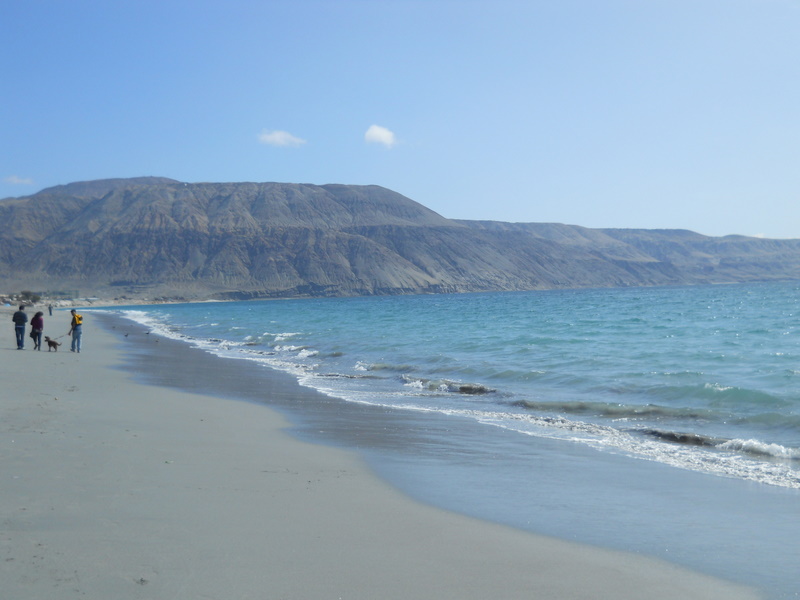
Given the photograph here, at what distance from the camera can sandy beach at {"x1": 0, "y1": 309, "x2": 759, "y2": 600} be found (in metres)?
4.19

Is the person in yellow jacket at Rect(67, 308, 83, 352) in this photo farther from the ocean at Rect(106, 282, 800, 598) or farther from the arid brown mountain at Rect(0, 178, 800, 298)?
the arid brown mountain at Rect(0, 178, 800, 298)

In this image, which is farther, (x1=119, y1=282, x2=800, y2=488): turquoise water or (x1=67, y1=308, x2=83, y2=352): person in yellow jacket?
(x1=67, y1=308, x2=83, y2=352): person in yellow jacket

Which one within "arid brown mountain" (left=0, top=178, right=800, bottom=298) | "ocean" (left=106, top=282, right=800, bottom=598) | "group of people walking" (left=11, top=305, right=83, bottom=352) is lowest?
"ocean" (left=106, top=282, right=800, bottom=598)

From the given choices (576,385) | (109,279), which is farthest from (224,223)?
(576,385)

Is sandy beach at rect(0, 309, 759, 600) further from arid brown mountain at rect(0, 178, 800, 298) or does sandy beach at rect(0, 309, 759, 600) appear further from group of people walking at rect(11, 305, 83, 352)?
arid brown mountain at rect(0, 178, 800, 298)

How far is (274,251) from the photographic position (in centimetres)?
15100

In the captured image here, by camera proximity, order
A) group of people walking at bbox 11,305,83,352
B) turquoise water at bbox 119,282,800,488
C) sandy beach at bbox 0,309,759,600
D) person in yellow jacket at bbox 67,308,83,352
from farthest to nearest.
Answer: person in yellow jacket at bbox 67,308,83,352
group of people walking at bbox 11,305,83,352
turquoise water at bbox 119,282,800,488
sandy beach at bbox 0,309,759,600

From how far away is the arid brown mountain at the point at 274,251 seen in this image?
142750mm

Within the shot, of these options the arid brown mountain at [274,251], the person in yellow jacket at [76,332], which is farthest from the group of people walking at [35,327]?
the arid brown mountain at [274,251]

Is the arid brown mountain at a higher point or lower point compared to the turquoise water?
higher

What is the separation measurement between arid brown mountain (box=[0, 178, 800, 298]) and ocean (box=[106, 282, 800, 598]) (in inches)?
4660

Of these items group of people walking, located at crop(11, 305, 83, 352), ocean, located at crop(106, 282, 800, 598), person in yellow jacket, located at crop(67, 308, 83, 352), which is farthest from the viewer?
person in yellow jacket, located at crop(67, 308, 83, 352)

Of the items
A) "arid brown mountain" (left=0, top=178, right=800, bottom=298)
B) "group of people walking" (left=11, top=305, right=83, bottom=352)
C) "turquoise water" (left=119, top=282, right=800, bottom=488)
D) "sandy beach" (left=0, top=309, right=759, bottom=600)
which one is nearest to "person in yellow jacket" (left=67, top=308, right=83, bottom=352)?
"group of people walking" (left=11, top=305, right=83, bottom=352)

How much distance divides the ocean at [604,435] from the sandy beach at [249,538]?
20.1 inches
